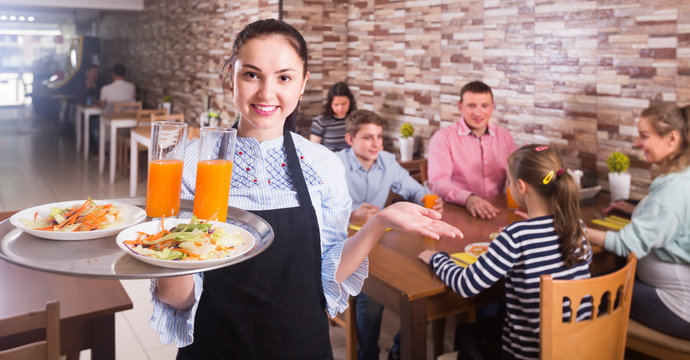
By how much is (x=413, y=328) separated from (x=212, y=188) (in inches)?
41.3

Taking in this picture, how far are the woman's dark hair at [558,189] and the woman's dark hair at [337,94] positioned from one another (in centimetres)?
305

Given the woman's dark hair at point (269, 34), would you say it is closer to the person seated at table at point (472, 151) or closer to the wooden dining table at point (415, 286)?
the wooden dining table at point (415, 286)

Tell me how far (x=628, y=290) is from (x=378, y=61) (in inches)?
140

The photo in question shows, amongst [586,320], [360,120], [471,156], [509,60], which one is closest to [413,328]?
[586,320]

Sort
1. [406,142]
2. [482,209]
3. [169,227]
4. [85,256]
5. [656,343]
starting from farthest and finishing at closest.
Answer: [406,142] → [482,209] → [656,343] → [169,227] → [85,256]

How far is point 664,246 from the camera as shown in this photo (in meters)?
2.40

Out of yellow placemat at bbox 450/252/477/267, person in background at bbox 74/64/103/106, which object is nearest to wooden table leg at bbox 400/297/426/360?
yellow placemat at bbox 450/252/477/267

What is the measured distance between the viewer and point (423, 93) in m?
4.71

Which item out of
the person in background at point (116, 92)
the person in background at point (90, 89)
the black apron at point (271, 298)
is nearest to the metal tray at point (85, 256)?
the black apron at point (271, 298)

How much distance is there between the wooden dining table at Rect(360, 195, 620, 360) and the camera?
6.44 ft

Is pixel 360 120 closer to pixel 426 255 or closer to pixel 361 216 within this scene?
pixel 361 216

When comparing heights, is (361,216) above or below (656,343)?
above

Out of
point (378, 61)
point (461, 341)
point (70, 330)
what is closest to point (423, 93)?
point (378, 61)

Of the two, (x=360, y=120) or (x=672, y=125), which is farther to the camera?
(x=360, y=120)
